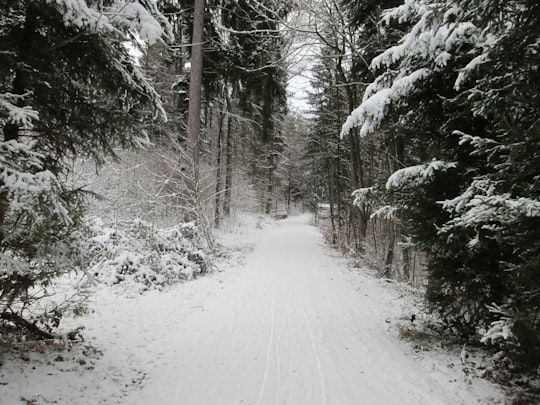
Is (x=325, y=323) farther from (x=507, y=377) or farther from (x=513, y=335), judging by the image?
(x=513, y=335)

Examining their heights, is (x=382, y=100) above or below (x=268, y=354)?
above

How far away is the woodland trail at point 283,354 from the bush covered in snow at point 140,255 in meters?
0.93

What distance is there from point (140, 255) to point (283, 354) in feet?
15.6

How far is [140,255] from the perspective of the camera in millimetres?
7613

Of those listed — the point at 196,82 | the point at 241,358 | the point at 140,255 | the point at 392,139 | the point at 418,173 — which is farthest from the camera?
the point at 196,82

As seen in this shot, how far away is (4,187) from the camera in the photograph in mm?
2346

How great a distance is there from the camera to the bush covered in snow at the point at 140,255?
23.2 ft

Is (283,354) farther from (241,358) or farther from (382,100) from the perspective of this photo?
(382,100)

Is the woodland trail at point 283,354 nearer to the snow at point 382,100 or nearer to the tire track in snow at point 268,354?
the tire track in snow at point 268,354

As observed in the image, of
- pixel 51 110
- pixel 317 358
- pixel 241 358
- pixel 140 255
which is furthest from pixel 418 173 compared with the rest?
pixel 140 255

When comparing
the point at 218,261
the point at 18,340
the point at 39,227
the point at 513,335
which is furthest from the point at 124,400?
the point at 218,261

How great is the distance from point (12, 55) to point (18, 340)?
299 centimetres

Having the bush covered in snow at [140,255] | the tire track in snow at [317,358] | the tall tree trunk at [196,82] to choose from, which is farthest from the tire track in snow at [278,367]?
the tall tree trunk at [196,82]

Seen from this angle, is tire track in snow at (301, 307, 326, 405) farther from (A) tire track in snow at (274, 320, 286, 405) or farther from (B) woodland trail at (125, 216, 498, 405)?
(A) tire track in snow at (274, 320, 286, 405)
